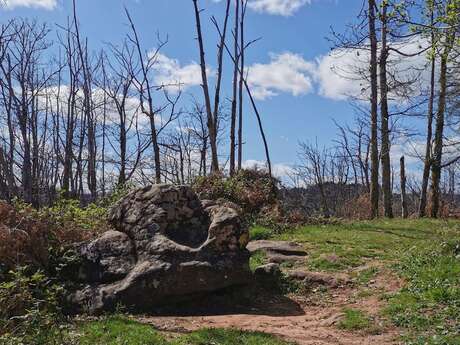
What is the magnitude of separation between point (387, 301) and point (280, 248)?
4.12m

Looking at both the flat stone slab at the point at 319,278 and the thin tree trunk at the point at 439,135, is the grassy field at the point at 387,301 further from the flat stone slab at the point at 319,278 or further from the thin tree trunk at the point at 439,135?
the thin tree trunk at the point at 439,135

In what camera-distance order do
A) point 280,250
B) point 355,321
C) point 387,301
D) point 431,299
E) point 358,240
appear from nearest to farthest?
point 355,321 < point 431,299 < point 387,301 < point 280,250 < point 358,240

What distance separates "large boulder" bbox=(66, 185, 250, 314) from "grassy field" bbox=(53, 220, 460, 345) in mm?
828

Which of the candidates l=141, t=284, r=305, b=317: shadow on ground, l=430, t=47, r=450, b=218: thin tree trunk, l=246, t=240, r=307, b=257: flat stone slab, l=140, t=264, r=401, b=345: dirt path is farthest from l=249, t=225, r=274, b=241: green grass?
l=430, t=47, r=450, b=218: thin tree trunk

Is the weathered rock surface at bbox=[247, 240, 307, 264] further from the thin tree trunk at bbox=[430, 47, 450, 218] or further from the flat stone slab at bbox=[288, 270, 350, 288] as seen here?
the thin tree trunk at bbox=[430, 47, 450, 218]

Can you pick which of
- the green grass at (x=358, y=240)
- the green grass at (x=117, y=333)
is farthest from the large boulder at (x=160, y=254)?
the green grass at (x=358, y=240)

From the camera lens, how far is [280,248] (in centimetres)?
1146

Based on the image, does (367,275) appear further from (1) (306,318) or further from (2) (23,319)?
(2) (23,319)

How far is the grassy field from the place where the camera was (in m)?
6.20

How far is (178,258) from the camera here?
8211mm

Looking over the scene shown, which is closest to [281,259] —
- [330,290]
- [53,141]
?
[330,290]

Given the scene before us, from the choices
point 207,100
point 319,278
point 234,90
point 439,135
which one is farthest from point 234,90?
point 319,278

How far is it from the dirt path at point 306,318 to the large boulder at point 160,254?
1.72 feet

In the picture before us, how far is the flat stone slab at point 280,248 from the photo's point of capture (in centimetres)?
1116
